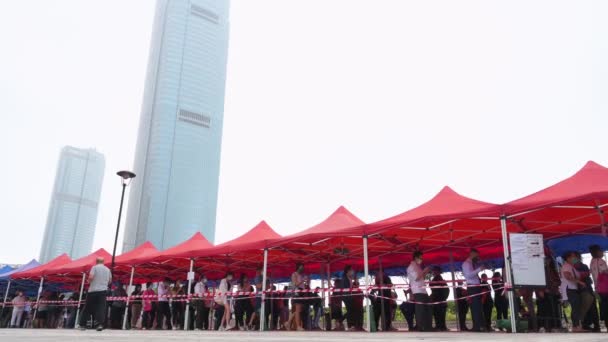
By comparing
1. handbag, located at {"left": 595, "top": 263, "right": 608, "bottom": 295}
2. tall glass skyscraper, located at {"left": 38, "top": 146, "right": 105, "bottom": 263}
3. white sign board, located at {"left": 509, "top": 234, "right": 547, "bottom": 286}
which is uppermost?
tall glass skyscraper, located at {"left": 38, "top": 146, "right": 105, "bottom": 263}

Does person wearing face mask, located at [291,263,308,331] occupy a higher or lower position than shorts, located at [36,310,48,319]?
higher

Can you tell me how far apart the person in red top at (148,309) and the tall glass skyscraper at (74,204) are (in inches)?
6408

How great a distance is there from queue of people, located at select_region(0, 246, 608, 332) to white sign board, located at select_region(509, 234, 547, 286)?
0.37 meters

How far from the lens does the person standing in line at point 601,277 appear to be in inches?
376

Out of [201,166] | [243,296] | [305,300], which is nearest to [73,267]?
[243,296]

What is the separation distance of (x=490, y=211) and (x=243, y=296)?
8183 millimetres

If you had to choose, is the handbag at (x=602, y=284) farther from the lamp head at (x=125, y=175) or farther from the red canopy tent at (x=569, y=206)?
the lamp head at (x=125, y=175)

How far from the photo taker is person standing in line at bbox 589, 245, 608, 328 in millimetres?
9555

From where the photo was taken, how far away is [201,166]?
114250 mm

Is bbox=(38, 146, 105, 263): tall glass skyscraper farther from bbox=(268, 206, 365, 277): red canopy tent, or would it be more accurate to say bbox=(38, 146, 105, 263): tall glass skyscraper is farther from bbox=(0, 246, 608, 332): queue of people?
bbox=(268, 206, 365, 277): red canopy tent

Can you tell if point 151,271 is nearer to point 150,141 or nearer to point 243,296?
point 243,296

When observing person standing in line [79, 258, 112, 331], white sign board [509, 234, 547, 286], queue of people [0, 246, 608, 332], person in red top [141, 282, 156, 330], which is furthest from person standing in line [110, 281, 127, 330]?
white sign board [509, 234, 547, 286]

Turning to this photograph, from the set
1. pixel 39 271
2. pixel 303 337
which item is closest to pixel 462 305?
pixel 303 337

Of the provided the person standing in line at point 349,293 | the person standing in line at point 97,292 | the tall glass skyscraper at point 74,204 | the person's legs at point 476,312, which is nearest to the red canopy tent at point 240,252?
the person standing in line at point 349,293
